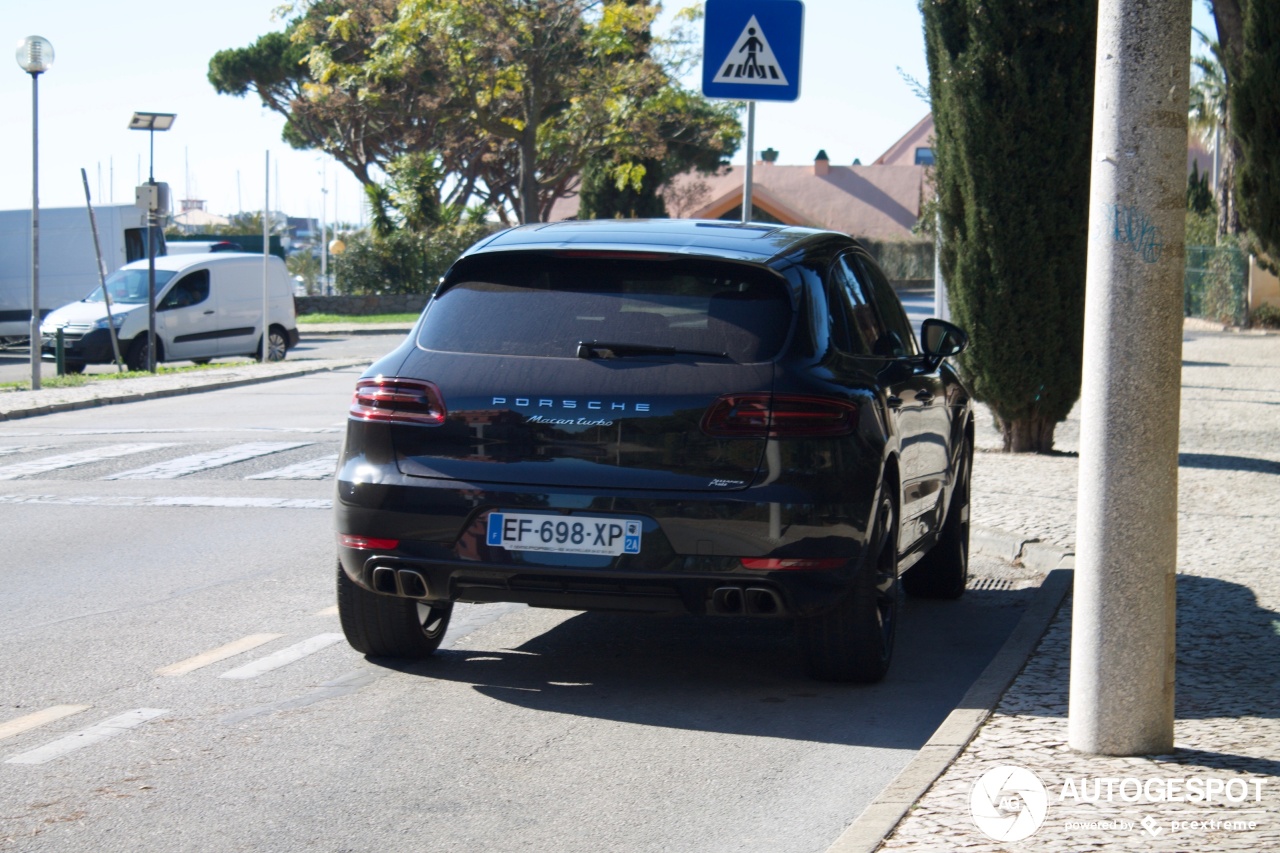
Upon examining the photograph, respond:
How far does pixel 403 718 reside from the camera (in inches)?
228

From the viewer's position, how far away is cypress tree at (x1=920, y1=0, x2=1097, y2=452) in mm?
12938

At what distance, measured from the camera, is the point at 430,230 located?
162 feet

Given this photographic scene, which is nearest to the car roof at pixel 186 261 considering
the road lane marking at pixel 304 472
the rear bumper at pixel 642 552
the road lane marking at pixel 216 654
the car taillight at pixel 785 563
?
the road lane marking at pixel 304 472

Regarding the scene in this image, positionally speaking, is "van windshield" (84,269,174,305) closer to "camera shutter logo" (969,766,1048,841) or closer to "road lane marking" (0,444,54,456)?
"road lane marking" (0,444,54,456)

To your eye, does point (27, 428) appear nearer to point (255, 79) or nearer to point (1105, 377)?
point (1105, 377)

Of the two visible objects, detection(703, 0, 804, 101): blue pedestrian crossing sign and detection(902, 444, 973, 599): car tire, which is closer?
detection(902, 444, 973, 599): car tire

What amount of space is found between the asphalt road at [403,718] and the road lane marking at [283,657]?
0.02 m

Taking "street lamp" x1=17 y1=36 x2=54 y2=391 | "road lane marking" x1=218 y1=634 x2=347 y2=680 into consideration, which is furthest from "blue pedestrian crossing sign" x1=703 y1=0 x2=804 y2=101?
"street lamp" x1=17 y1=36 x2=54 y2=391

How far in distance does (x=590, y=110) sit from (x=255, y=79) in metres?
20.7

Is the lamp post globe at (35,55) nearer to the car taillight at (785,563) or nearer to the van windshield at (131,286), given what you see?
the van windshield at (131,286)

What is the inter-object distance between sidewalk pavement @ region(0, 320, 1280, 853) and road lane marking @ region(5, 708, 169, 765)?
264 centimetres

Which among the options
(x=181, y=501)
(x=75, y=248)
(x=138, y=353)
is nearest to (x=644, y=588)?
(x=181, y=501)

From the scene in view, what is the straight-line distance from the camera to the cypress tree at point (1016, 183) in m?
12.9

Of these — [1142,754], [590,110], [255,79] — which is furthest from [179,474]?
[255,79]
